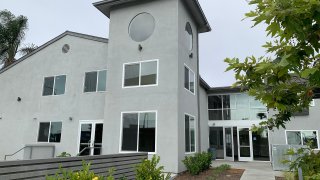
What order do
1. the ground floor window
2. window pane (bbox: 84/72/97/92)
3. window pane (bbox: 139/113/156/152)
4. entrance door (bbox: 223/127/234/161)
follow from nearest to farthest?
window pane (bbox: 139/113/156/152)
window pane (bbox: 84/72/97/92)
the ground floor window
entrance door (bbox: 223/127/234/161)

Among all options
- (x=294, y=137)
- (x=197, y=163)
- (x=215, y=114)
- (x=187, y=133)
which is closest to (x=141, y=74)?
(x=187, y=133)

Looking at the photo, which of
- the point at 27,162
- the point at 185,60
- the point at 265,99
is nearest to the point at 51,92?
the point at 185,60

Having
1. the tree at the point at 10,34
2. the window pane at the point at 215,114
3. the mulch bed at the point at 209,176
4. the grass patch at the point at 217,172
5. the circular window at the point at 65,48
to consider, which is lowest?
the mulch bed at the point at 209,176

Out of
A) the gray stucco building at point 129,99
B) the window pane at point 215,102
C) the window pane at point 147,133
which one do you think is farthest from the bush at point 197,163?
the window pane at point 215,102

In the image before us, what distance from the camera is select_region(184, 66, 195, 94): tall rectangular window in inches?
553

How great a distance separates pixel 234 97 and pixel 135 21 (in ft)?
34.8

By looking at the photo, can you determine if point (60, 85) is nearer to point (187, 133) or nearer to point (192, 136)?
point (187, 133)

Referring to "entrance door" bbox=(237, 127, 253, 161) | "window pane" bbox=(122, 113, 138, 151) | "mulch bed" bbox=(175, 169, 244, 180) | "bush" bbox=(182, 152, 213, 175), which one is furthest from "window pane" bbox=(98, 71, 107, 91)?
"entrance door" bbox=(237, 127, 253, 161)

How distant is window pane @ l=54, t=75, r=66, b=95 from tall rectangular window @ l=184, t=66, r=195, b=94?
7.96 metres

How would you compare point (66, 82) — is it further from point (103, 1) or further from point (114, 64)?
point (103, 1)

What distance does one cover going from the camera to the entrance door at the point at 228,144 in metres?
19.5

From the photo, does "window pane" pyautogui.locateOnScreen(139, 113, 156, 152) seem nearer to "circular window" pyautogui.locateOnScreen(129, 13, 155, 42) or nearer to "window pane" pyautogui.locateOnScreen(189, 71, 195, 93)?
"window pane" pyautogui.locateOnScreen(189, 71, 195, 93)

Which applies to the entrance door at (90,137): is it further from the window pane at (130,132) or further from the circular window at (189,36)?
the circular window at (189,36)

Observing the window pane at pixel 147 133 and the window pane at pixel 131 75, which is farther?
the window pane at pixel 131 75
